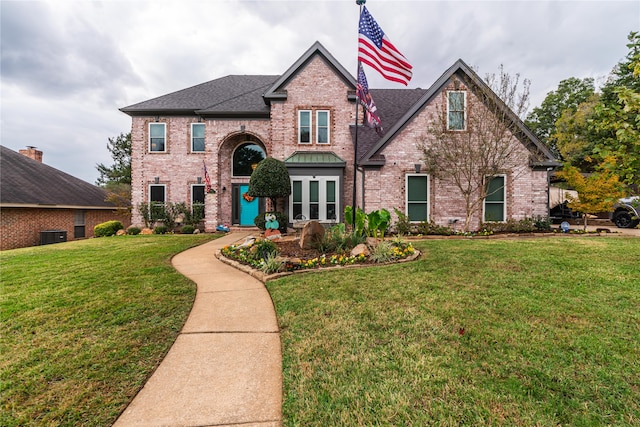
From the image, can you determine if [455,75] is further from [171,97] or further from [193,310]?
[171,97]

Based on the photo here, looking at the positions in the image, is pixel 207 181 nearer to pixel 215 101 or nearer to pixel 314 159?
pixel 215 101

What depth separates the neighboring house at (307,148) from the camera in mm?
10977

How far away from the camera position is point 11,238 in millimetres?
13352

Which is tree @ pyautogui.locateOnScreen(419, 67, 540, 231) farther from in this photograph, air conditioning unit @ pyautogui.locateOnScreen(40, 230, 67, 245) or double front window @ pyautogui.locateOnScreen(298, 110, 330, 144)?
air conditioning unit @ pyautogui.locateOnScreen(40, 230, 67, 245)

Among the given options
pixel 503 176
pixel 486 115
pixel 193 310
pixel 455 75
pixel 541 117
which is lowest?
pixel 193 310

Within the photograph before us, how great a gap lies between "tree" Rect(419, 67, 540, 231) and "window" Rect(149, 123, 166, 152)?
13.7m

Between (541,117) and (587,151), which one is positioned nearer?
(587,151)

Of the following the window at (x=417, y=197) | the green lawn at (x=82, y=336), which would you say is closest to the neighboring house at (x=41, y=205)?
the green lawn at (x=82, y=336)

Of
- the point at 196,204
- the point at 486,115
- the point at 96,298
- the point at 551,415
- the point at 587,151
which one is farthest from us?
the point at 587,151

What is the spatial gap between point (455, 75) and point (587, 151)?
2089 cm

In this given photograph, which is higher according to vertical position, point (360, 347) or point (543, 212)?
point (543, 212)

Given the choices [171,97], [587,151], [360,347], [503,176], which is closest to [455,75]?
[503,176]

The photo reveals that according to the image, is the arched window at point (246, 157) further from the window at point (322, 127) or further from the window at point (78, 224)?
the window at point (78, 224)

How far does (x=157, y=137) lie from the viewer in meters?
14.9
